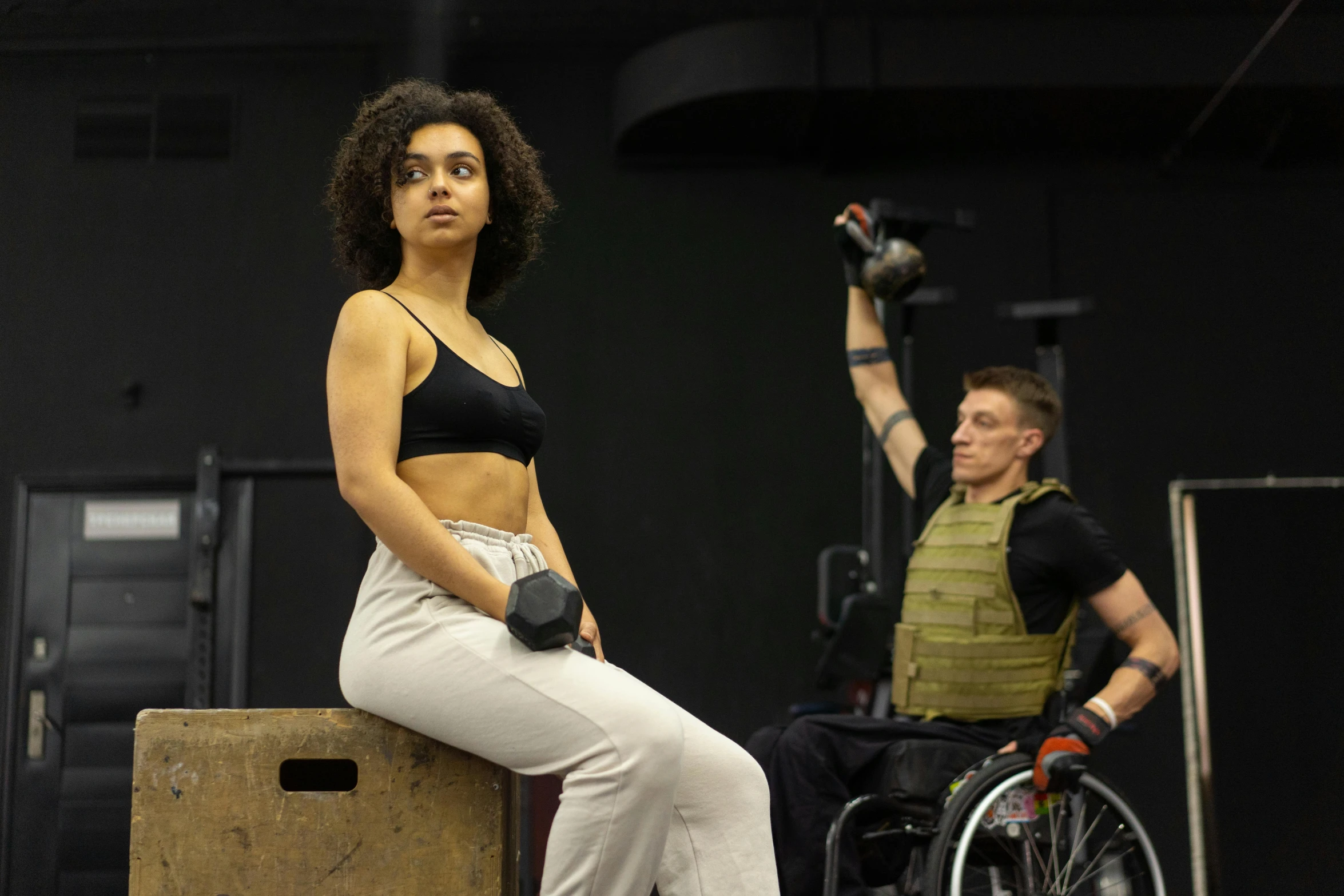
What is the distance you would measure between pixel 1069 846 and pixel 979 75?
3.19 metres

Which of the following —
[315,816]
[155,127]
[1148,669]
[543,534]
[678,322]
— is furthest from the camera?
[155,127]

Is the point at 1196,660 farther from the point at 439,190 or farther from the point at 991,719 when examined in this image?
the point at 439,190

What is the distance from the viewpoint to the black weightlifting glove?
3357 millimetres

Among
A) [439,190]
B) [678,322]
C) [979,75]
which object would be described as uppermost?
[979,75]

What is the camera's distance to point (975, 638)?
2740 mm

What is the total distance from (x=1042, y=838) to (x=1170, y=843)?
2.75 metres

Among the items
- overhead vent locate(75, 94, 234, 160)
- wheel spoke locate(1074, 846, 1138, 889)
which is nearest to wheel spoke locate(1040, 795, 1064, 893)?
wheel spoke locate(1074, 846, 1138, 889)

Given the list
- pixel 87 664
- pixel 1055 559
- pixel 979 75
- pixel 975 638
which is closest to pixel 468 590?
pixel 975 638

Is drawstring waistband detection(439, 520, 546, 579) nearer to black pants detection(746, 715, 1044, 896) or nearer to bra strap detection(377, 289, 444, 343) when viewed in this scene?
bra strap detection(377, 289, 444, 343)

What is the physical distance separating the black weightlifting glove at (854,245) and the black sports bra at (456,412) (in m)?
1.84

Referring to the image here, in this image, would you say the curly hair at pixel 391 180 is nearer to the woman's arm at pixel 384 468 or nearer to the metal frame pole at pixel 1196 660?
the woman's arm at pixel 384 468

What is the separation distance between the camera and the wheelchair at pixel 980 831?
2.36 meters

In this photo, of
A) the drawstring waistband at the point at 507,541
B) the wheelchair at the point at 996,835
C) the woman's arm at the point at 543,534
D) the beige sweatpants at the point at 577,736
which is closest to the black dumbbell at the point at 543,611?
the beige sweatpants at the point at 577,736

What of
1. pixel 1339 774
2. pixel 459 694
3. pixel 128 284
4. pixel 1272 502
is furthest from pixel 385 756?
pixel 128 284
